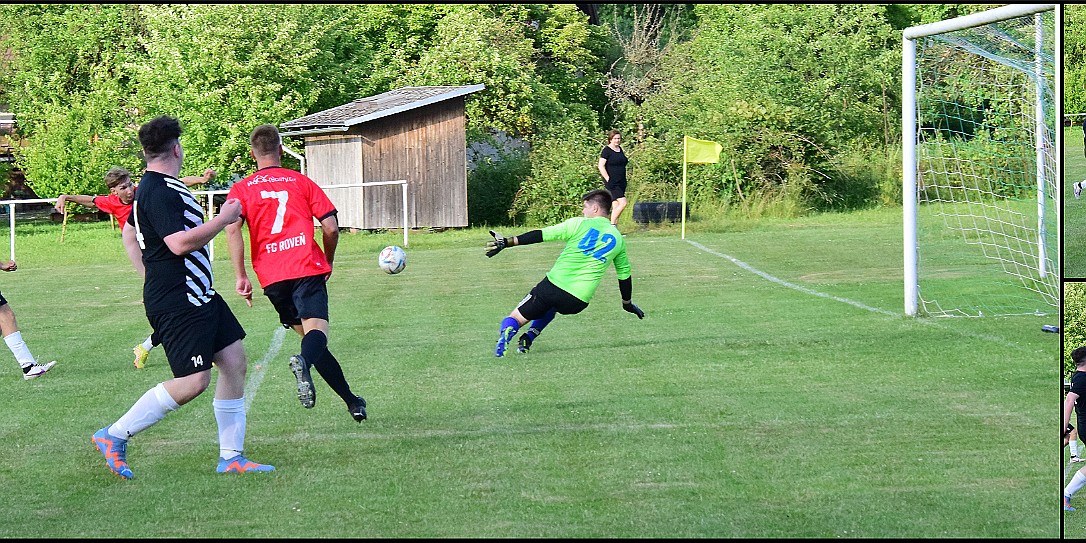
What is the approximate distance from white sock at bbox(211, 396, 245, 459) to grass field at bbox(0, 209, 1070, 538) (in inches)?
6.3

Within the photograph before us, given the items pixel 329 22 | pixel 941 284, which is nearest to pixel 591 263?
pixel 941 284

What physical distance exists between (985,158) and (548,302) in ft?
31.0

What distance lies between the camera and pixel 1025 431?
670 centimetres

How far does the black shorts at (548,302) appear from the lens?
31.7 ft

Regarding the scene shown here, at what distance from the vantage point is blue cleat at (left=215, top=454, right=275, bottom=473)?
602cm

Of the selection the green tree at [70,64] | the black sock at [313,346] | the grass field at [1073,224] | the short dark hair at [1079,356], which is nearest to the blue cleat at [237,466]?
the black sock at [313,346]

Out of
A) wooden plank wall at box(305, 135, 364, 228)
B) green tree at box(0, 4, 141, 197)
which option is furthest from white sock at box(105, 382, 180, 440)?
green tree at box(0, 4, 141, 197)

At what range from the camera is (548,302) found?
9.69m

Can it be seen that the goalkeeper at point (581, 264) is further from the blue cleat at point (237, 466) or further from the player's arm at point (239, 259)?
the blue cleat at point (237, 466)

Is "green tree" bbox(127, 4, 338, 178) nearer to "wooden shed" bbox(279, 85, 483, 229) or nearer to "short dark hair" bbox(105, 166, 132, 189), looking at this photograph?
"wooden shed" bbox(279, 85, 483, 229)

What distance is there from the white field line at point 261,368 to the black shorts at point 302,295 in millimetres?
1006

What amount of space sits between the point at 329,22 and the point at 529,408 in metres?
27.0

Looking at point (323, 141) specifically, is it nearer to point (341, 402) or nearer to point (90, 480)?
point (341, 402)

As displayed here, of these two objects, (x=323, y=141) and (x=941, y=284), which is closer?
(x=941, y=284)
